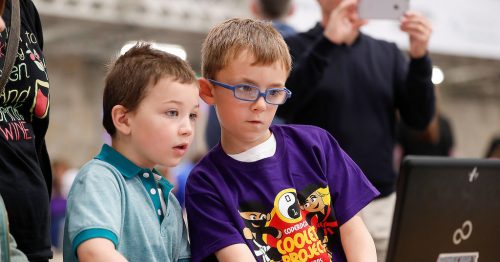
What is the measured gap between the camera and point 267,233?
217cm

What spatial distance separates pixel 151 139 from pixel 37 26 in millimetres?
575

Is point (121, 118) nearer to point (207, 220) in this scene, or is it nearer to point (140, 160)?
point (140, 160)

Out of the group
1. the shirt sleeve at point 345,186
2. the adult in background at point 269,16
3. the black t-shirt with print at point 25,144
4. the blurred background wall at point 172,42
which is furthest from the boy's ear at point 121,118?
the blurred background wall at point 172,42

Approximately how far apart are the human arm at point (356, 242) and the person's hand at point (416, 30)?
1201mm

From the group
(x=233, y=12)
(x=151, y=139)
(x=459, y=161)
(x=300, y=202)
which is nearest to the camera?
(x=459, y=161)

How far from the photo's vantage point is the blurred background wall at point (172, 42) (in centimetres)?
929

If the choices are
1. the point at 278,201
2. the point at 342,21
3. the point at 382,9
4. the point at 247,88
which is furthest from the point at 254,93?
the point at 382,9

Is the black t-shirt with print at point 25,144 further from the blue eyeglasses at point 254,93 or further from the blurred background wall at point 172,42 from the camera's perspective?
the blurred background wall at point 172,42

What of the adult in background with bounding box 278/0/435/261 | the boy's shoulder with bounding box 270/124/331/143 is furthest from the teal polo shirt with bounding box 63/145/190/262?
the adult in background with bounding box 278/0/435/261

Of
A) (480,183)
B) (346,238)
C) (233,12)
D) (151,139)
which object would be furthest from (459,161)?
(233,12)

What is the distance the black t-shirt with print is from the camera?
78.6 inches

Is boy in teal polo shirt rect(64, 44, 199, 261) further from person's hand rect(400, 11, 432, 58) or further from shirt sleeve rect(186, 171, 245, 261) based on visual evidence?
person's hand rect(400, 11, 432, 58)

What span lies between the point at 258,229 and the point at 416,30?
142cm

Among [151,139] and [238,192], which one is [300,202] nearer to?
[238,192]
